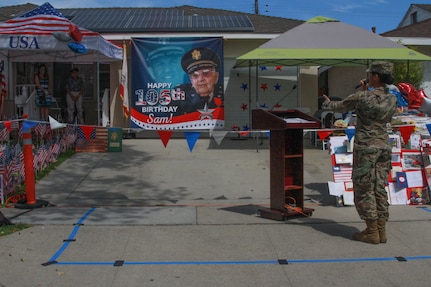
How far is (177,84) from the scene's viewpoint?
14.3 metres

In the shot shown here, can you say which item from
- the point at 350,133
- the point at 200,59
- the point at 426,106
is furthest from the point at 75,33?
the point at 426,106

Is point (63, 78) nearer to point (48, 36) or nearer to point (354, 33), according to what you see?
point (48, 36)

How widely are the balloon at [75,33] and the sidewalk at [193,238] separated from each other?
3.26 meters

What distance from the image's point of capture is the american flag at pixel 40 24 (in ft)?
36.2

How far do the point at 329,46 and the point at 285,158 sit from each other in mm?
5981

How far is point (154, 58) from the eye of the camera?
47.0 ft

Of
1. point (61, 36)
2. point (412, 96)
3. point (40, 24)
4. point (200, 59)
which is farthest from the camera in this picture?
point (200, 59)

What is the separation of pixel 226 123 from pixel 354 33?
16.4 feet

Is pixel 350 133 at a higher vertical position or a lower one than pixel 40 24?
lower

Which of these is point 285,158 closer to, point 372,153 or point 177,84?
point 372,153

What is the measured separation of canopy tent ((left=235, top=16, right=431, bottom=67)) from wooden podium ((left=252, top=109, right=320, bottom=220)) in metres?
4.55

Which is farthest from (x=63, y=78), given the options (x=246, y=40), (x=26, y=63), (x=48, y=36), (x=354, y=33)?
(x=354, y=33)

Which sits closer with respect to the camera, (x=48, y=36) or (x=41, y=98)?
(x=48, y=36)

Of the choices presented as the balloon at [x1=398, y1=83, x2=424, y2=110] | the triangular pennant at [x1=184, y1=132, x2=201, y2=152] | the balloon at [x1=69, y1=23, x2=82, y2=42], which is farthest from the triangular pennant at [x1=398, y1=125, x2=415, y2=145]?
the balloon at [x1=69, y1=23, x2=82, y2=42]
